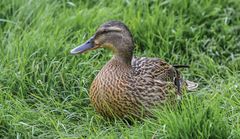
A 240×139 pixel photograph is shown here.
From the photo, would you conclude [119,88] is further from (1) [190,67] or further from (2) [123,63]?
(1) [190,67]

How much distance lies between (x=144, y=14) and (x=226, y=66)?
34.8 inches

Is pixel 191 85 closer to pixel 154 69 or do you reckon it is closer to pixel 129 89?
pixel 154 69

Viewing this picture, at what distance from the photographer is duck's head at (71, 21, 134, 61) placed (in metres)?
5.66

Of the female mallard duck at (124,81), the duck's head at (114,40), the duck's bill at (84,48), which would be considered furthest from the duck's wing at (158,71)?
the duck's bill at (84,48)

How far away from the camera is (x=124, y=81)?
5578 mm

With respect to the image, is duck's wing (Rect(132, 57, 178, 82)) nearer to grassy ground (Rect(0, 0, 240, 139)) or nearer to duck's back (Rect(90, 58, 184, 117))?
duck's back (Rect(90, 58, 184, 117))

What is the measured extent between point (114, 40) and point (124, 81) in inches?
12.3

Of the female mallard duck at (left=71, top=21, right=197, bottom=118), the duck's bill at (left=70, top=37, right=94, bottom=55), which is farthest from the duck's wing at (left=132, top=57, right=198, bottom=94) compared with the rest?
the duck's bill at (left=70, top=37, right=94, bottom=55)

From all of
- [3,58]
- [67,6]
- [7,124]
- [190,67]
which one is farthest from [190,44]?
[7,124]

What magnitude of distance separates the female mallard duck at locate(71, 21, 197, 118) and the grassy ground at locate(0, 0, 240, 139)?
0.42 feet

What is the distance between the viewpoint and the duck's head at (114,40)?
566 centimetres

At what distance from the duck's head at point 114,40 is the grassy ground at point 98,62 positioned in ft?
1.27

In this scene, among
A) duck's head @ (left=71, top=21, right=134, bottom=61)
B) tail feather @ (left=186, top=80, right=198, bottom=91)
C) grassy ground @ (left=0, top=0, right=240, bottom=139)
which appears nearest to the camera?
Result: grassy ground @ (left=0, top=0, right=240, bottom=139)

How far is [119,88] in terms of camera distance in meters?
5.54
